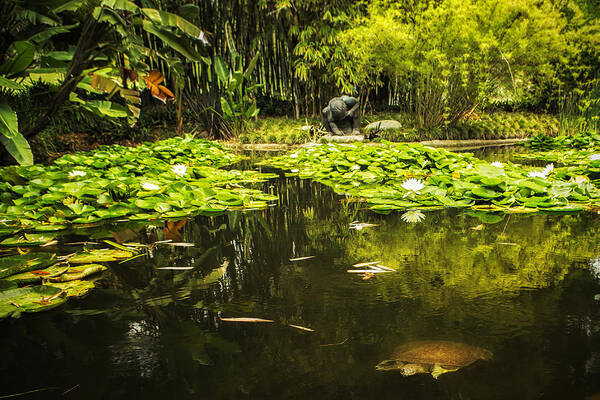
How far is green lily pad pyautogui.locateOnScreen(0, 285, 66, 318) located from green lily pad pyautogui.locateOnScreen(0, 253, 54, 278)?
0.46 ft

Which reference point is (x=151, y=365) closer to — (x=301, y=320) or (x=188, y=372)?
(x=188, y=372)

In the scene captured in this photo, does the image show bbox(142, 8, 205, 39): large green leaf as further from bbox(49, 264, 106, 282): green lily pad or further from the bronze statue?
the bronze statue

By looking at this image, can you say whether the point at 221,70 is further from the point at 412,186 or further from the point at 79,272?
the point at 79,272

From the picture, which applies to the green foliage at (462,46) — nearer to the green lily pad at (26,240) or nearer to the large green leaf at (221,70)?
the large green leaf at (221,70)

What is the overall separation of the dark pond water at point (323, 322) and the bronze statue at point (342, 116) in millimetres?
5704

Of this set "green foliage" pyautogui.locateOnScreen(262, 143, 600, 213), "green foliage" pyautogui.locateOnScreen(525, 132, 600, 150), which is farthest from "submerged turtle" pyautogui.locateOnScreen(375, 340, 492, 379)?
"green foliage" pyautogui.locateOnScreen(525, 132, 600, 150)

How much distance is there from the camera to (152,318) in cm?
95

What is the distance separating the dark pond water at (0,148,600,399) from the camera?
2.23ft

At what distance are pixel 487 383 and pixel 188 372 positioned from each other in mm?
537

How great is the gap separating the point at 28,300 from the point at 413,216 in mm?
1606

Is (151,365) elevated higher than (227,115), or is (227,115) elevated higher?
(227,115)

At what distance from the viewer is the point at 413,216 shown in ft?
6.41

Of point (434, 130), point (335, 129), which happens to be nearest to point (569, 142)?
point (434, 130)

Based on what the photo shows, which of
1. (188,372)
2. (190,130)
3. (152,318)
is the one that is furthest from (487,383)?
(190,130)
